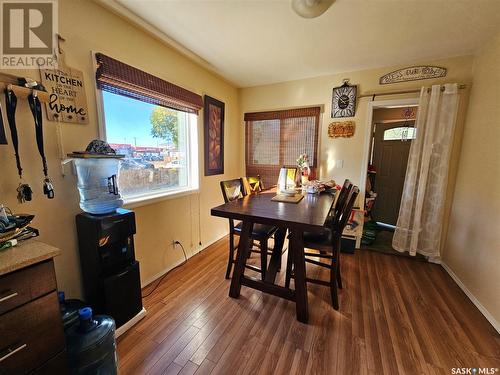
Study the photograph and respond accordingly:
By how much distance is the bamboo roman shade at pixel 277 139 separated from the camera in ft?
10.3

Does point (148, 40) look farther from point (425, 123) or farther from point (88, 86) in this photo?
point (425, 123)

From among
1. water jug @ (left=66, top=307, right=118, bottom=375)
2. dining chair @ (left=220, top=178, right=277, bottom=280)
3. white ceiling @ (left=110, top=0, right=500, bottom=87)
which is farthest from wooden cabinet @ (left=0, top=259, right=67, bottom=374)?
white ceiling @ (left=110, top=0, right=500, bottom=87)

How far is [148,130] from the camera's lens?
83.2 inches

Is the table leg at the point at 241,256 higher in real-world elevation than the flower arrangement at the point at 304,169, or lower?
lower

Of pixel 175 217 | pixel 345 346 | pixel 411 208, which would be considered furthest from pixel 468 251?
pixel 175 217

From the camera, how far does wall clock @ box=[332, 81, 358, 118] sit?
279 cm

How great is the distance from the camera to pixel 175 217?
7.79 feet

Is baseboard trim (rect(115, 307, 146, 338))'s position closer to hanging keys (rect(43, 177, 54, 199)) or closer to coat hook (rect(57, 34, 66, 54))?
hanging keys (rect(43, 177, 54, 199))

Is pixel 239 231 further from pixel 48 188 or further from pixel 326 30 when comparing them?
pixel 326 30

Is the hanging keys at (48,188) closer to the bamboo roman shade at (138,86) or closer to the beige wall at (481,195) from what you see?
the bamboo roman shade at (138,86)

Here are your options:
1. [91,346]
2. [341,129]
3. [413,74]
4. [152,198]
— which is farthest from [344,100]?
[91,346]

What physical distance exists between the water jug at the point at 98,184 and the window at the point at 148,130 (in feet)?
1.08

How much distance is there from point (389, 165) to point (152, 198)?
3959 millimetres

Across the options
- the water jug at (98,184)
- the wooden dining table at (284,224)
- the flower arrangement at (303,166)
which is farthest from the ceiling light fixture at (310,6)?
the water jug at (98,184)
